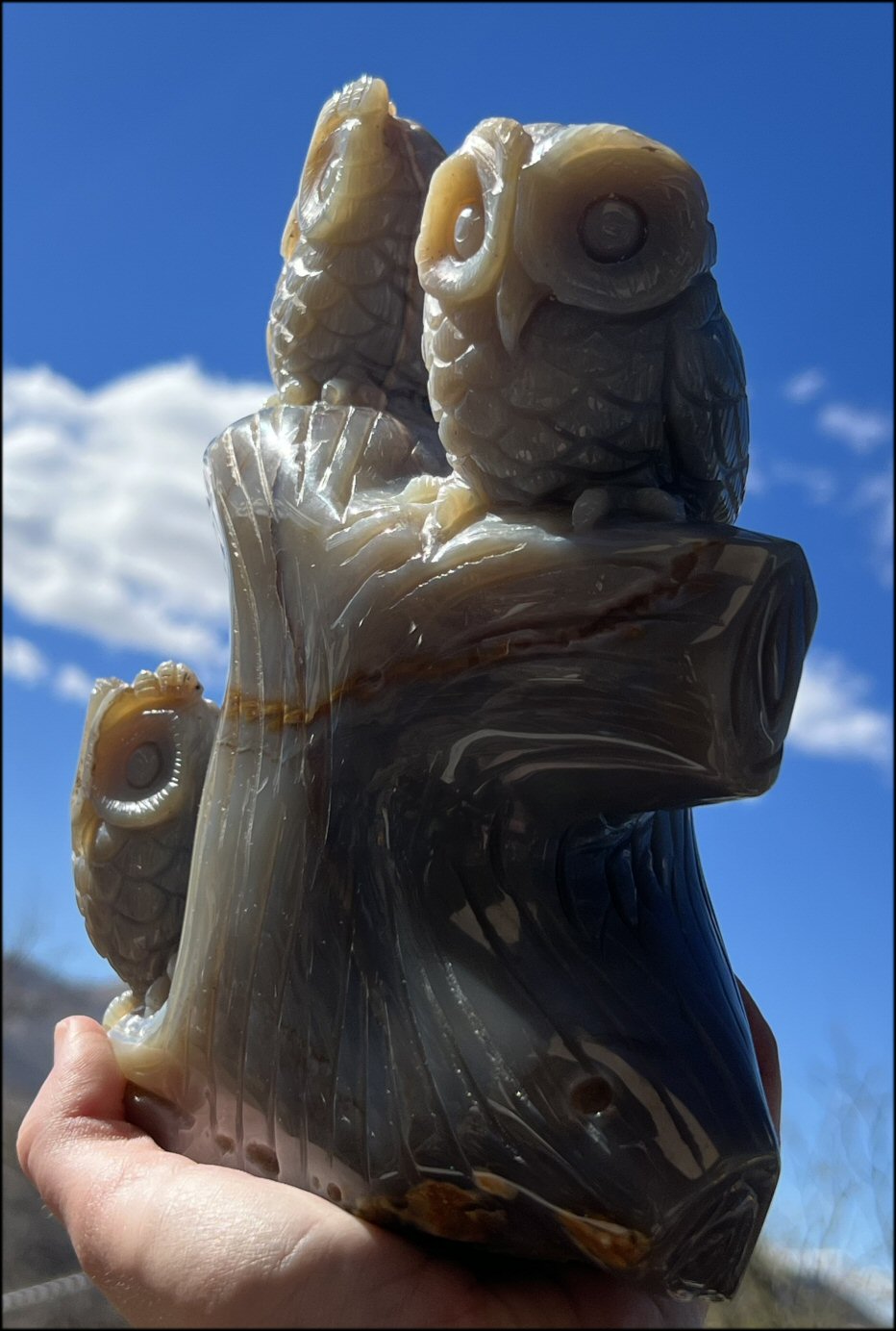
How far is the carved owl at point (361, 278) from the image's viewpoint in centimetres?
79

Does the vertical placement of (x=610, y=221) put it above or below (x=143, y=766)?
above

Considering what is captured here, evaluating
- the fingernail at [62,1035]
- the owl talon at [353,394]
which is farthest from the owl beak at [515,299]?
the fingernail at [62,1035]

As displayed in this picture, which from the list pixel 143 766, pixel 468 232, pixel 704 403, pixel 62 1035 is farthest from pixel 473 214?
pixel 62 1035

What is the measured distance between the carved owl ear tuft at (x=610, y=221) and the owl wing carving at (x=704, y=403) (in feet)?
0.06

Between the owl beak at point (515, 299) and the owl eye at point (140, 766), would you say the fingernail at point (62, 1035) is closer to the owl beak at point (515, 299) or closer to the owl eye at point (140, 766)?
the owl eye at point (140, 766)

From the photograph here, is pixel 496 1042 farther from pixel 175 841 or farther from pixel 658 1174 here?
pixel 175 841

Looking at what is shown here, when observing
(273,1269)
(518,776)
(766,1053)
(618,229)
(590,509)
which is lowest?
(273,1269)

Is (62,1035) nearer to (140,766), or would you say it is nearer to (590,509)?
(140,766)

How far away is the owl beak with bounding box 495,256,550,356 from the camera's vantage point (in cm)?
59

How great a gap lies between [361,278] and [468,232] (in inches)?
7.4

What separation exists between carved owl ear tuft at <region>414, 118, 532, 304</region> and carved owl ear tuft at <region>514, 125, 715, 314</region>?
0.5 inches

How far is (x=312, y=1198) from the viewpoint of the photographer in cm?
62

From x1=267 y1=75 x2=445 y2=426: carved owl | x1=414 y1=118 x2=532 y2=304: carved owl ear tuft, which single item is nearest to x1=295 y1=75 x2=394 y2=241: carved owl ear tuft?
x1=267 y1=75 x2=445 y2=426: carved owl

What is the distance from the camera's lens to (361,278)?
796mm
